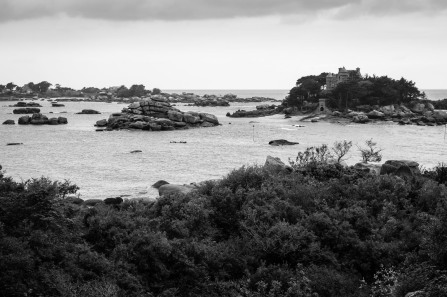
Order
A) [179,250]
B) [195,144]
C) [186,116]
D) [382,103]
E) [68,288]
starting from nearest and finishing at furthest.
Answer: [68,288], [179,250], [195,144], [186,116], [382,103]

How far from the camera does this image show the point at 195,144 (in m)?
69.3

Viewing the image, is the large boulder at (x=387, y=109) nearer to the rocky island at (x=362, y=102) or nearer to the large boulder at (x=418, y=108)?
the rocky island at (x=362, y=102)

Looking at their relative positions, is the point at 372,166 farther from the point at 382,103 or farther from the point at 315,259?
the point at 382,103

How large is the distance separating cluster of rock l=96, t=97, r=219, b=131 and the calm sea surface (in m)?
5.04

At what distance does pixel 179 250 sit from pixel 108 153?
143 feet

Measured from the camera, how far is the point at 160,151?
6250cm

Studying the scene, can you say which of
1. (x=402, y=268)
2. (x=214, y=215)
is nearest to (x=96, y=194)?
(x=214, y=215)

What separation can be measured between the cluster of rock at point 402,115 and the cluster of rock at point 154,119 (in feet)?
115

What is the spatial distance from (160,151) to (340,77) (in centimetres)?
9691

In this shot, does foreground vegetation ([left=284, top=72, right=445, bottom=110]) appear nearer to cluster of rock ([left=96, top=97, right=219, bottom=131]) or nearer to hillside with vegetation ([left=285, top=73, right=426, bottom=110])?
hillside with vegetation ([left=285, top=73, right=426, bottom=110])

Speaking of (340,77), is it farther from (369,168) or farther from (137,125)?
(369,168)

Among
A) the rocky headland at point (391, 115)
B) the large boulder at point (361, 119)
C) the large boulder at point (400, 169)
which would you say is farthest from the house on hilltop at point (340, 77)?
the large boulder at point (400, 169)

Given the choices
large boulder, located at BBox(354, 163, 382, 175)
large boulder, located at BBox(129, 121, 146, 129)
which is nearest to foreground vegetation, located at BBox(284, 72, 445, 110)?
large boulder, located at BBox(129, 121, 146, 129)

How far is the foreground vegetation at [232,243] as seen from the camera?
53.2ft
